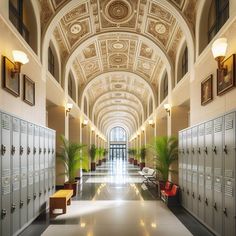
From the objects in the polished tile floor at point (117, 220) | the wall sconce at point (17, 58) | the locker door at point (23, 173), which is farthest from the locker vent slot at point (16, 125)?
the polished tile floor at point (117, 220)

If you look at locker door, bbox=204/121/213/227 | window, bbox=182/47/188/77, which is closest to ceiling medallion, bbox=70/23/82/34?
window, bbox=182/47/188/77

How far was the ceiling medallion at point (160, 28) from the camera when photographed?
11.1 m

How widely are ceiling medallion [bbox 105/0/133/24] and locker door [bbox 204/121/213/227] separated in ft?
19.7

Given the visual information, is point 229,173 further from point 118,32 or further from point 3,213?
point 118,32

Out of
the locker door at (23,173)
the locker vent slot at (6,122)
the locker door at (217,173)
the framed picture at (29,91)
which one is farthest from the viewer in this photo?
the framed picture at (29,91)

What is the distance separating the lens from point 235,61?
5.41 m

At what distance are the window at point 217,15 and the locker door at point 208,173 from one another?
104 inches

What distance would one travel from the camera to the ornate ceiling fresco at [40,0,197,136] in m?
9.70

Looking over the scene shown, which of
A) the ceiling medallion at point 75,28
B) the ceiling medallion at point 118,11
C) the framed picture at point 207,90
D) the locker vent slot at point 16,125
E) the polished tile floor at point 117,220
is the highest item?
the ceiling medallion at point 118,11

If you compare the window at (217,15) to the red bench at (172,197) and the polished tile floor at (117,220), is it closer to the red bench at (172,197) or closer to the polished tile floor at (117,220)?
the red bench at (172,197)

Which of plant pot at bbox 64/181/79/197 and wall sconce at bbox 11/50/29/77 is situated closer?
wall sconce at bbox 11/50/29/77

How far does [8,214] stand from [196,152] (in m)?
4.29

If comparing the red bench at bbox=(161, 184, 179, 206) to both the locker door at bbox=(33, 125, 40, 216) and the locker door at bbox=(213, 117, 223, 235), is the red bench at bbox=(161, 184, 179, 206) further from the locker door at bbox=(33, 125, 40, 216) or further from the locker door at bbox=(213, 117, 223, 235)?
the locker door at bbox=(33, 125, 40, 216)

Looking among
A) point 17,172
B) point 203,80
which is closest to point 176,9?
point 203,80
